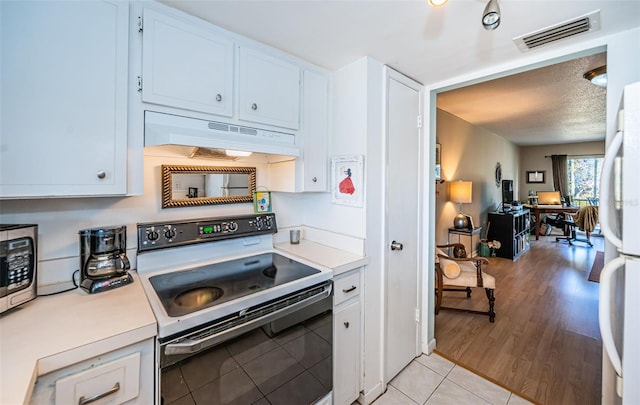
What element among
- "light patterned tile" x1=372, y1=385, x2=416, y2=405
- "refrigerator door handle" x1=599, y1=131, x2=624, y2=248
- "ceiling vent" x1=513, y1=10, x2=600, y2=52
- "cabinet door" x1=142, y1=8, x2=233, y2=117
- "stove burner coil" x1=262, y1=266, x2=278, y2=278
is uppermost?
"ceiling vent" x1=513, y1=10, x2=600, y2=52

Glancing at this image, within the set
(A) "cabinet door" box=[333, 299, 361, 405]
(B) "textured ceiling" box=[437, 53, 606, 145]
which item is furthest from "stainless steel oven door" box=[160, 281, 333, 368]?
(B) "textured ceiling" box=[437, 53, 606, 145]

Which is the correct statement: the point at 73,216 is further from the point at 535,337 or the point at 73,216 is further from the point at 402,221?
the point at 535,337

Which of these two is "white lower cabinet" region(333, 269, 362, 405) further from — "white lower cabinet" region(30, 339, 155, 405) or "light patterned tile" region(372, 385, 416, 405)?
"white lower cabinet" region(30, 339, 155, 405)

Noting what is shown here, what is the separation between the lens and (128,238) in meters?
1.42

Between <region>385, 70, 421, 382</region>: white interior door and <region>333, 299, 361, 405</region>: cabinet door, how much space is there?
0.31 metres

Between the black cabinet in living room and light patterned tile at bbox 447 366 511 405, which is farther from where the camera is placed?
the black cabinet in living room

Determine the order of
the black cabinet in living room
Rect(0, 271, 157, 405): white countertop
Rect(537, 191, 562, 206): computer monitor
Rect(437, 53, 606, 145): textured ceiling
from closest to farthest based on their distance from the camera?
Rect(0, 271, 157, 405): white countertop, Rect(437, 53, 606, 145): textured ceiling, the black cabinet in living room, Rect(537, 191, 562, 206): computer monitor

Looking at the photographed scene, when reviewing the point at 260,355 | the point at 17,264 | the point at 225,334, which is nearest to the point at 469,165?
the point at 260,355

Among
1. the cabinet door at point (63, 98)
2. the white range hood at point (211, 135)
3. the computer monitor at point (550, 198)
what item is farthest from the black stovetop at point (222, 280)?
the computer monitor at point (550, 198)

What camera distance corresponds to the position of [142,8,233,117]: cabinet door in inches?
47.5

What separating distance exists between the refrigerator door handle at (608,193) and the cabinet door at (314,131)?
1.40m

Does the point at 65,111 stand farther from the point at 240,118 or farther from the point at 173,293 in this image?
the point at 173,293

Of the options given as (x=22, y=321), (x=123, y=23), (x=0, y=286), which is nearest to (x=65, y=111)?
(x=123, y=23)

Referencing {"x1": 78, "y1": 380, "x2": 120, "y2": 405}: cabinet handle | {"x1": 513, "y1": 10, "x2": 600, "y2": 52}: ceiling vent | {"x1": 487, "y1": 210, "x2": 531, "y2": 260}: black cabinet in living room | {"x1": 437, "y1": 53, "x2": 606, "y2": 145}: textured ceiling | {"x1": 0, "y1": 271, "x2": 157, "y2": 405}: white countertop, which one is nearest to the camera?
{"x1": 0, "y1": 271, "x2": 157, "y2": 405}: white countertop
